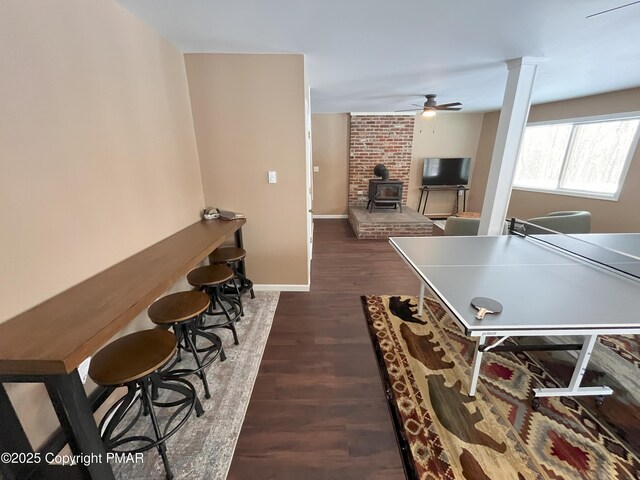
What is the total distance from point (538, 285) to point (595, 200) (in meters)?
4.13

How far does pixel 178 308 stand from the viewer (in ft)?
5.19

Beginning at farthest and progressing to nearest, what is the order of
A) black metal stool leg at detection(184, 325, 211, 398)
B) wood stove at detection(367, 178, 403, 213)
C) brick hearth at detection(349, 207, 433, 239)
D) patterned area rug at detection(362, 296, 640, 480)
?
wood stove at detection(367, 178, 403, 213), brick hearth at detection(349, 207, 433, 239), black metal stool leg at detection(184, 325, 211, 398), patterned area rug at detection(362, 296, 640, 480)

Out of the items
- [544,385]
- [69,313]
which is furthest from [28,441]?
[544,385]

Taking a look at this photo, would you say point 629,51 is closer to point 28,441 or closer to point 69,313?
point 69,313

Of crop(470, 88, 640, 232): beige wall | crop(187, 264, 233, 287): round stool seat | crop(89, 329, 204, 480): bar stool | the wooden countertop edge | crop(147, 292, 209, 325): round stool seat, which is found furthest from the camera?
crop(470, 88, 640, 232): beige wall

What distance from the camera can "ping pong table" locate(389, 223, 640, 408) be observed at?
116cm

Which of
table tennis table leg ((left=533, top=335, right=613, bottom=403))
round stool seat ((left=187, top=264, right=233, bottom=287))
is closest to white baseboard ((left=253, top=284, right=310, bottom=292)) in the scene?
round stool seat ((left=187, top=264, right=233, bottom=287))

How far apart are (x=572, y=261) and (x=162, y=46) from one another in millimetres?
3422

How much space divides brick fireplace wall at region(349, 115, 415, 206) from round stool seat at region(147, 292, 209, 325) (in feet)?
16.9

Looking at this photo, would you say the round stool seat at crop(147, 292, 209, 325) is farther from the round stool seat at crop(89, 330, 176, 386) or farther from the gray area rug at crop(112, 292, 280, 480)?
the gray area rug at crop(112, 292, 280, 480)

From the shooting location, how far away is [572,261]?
1786 mm

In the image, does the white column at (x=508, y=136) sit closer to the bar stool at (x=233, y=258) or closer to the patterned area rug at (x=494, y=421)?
the patterned area rug at (x=494, y=421)

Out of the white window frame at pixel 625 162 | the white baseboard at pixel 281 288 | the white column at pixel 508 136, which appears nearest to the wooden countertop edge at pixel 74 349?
the white baseboard at pixel 281 288

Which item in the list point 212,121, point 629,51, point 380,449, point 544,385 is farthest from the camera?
point 212,121
